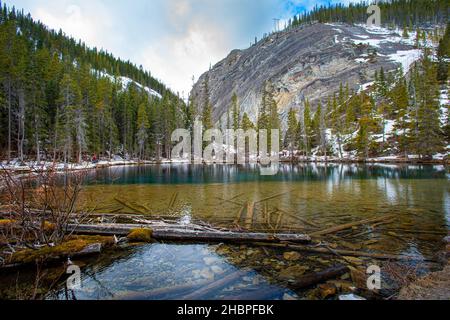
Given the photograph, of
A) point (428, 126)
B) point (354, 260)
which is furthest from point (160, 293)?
point (428, 126)

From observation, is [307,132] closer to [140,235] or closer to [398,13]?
[140,235]

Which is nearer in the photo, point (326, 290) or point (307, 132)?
point (326, 290)

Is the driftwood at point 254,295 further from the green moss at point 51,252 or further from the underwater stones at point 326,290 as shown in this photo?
the green moss at point 51,252

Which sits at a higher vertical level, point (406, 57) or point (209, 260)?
point (406, 57)

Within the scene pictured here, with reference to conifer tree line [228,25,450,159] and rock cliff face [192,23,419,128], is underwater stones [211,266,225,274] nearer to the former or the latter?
conifer tree line [228,25,450,159]

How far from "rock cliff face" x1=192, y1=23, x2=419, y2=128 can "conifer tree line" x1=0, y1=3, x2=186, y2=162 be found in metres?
35.8

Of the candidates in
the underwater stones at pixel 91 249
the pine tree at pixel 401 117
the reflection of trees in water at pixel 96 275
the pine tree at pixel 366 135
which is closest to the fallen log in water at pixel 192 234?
the reflection of trees in water at pixel 96 275

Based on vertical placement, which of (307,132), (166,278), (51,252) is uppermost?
(307,132)

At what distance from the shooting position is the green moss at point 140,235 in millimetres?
8188

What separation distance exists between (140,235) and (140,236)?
0.04m

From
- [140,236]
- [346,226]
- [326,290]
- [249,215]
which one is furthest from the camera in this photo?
[249,215]

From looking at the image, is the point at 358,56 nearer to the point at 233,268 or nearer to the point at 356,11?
the point at 356,11

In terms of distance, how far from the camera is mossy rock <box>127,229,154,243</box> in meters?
8.19

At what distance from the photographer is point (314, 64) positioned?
9612 cm
